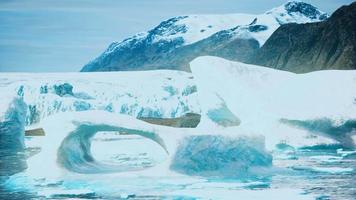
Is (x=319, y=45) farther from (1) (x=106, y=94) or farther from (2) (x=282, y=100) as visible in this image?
(2) (x=282, y=100)

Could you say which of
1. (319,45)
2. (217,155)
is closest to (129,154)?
(217,155)

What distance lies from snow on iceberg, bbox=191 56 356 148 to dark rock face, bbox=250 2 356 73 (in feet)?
188

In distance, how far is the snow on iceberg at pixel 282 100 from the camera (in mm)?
32594

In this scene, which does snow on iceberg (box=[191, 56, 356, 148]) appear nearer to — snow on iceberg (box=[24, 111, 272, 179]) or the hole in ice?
the hole in ice

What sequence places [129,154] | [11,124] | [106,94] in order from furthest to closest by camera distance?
[106,94] < [11,124] < [129,154]

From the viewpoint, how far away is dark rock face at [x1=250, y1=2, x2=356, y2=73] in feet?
325

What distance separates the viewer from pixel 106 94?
71.9 metres

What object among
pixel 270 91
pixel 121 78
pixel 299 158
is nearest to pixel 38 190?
pixel 299 158

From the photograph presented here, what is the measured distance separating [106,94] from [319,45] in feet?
165

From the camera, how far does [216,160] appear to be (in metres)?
20.6

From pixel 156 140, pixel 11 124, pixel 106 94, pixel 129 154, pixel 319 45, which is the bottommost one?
pixel 156 140

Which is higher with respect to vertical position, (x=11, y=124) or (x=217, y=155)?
(x=11, y=124)

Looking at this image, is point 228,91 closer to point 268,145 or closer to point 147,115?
point 268,145

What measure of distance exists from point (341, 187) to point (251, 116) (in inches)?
642
